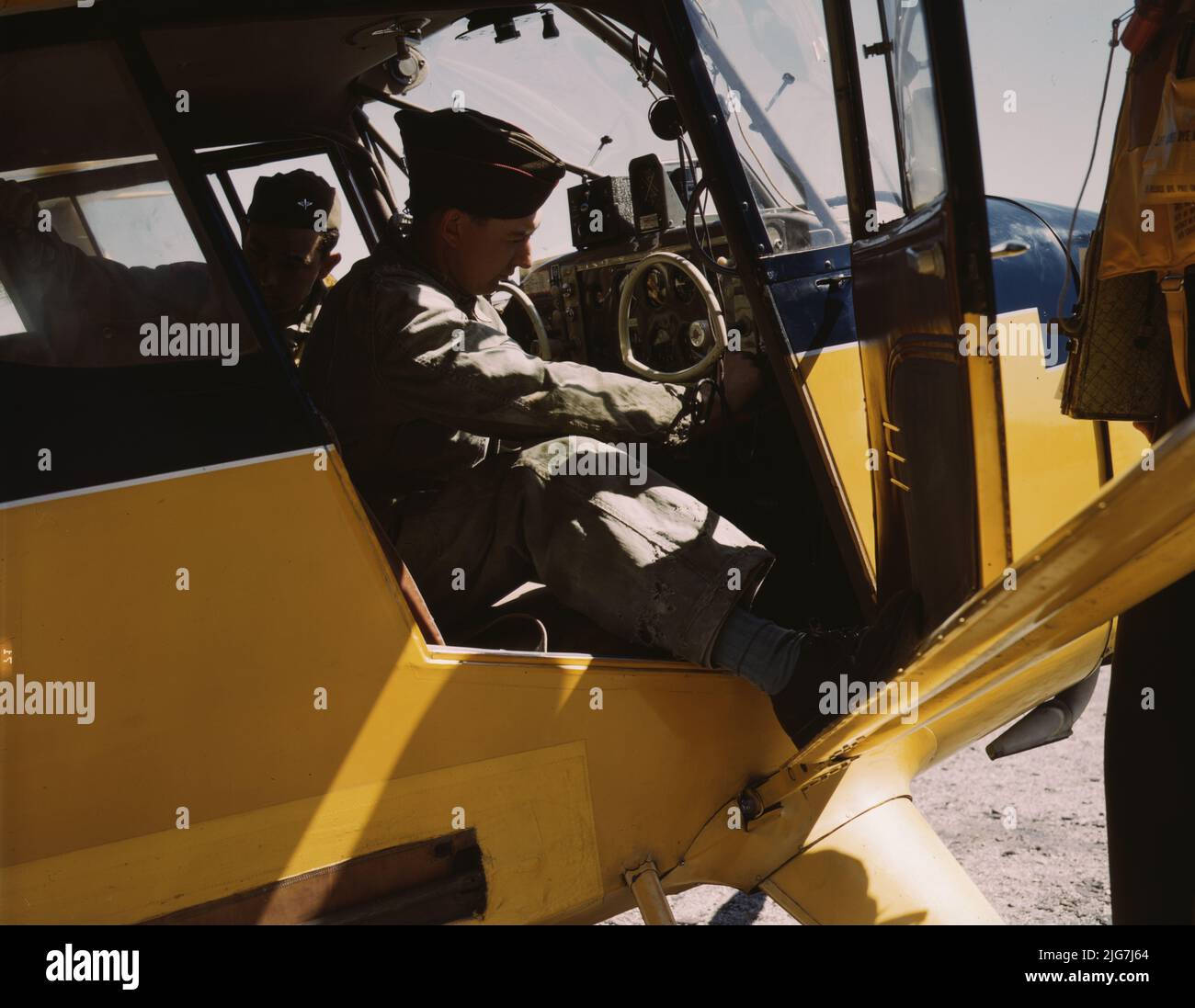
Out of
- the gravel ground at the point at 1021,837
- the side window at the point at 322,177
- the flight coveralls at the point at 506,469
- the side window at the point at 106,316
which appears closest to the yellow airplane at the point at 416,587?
the side window at the point at 106,316

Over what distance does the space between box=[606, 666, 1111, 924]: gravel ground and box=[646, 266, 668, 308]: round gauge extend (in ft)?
5.79

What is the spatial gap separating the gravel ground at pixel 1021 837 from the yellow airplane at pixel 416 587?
3.37 ft

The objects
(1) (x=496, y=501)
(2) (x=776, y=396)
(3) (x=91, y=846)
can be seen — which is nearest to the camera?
(3) (x=91, y=846)

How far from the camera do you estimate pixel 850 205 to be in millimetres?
2156

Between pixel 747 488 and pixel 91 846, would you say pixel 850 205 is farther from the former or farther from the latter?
pixel 91 846

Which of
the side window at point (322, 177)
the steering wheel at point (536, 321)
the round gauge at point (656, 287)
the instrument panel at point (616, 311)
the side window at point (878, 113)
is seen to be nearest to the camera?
the side window at point (878, 113)

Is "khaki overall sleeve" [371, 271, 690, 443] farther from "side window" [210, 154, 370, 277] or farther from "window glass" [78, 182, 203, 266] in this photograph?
"side window" [210, 154, 370, 277]

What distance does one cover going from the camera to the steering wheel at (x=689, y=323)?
216 centimetres

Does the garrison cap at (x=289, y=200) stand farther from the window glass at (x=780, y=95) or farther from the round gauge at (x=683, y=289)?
the window glass at (x=780, y=95)

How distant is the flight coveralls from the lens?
1942 mm

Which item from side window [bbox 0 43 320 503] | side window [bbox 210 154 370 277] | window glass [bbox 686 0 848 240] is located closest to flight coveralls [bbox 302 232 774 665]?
side window [bbox 0 43 320 503]

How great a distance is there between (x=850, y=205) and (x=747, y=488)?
783 millimetres

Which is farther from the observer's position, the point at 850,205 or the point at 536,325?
the point at 536,325
